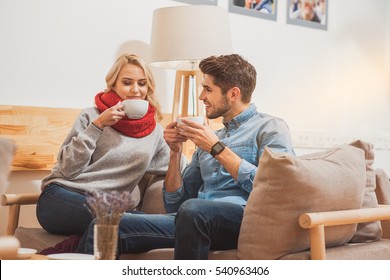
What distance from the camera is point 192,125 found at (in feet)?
6.98

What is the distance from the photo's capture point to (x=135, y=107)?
2389mm

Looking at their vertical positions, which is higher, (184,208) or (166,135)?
(166,135)

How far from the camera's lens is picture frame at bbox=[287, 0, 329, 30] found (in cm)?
379

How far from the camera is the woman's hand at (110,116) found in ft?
7.86

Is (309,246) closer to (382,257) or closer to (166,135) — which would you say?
(382,257)

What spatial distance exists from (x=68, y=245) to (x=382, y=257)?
1.10 m

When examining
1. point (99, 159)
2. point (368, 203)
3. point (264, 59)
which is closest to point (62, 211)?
point (99, 159)

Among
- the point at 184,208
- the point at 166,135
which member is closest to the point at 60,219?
the point at 166,135

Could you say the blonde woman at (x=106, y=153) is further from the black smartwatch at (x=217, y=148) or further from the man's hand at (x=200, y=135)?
the black smartwatch at (x=217, y=148)

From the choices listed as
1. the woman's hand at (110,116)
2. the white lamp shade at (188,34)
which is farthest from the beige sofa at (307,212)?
the white lamp shade at (188,34)

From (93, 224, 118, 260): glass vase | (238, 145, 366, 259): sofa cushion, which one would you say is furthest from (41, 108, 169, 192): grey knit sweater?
(93, 224, 118, 260): glass vase

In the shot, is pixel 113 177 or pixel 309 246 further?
pixel 113 177

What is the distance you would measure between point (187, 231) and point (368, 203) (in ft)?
2.30

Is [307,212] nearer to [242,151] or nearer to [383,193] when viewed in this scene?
[242,151]
